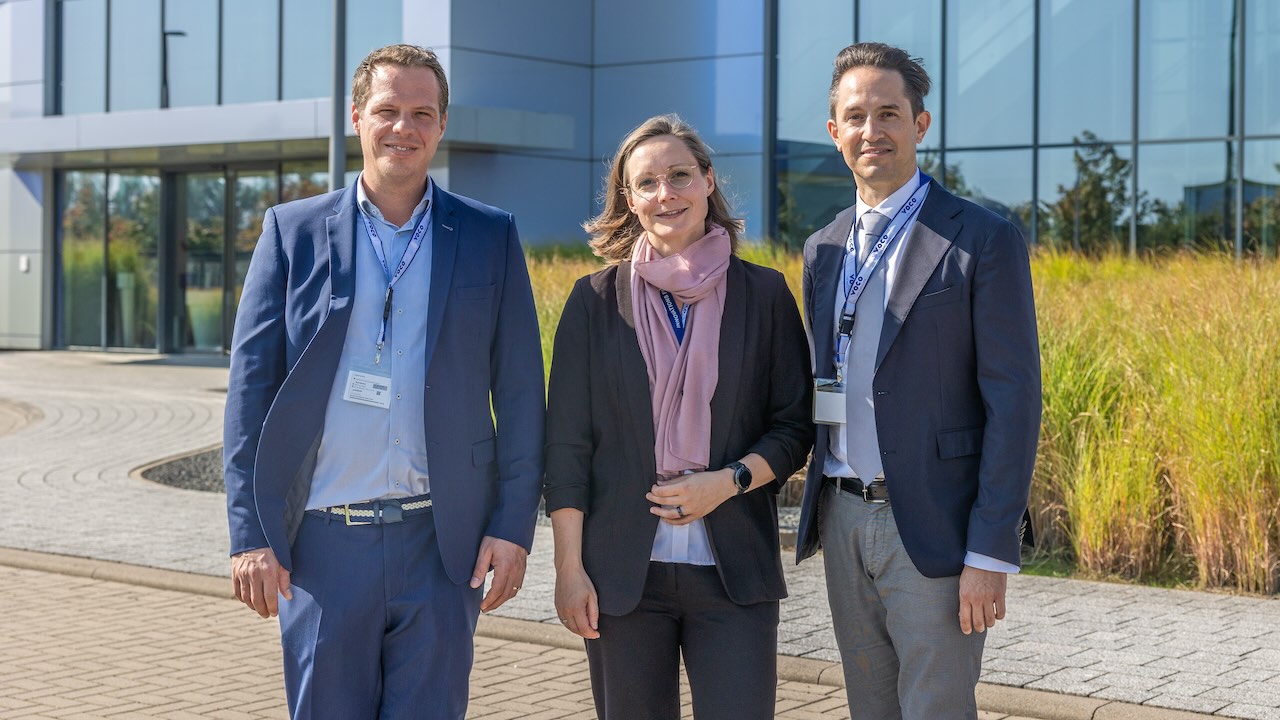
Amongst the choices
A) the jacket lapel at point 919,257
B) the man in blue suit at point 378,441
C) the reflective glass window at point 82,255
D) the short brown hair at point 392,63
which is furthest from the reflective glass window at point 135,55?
the jacket lapel at point 919,257

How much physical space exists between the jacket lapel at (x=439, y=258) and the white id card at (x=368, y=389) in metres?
0.11

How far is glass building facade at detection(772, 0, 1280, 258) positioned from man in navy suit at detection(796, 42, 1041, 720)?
18.3 metres

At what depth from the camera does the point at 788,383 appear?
11.5 ft

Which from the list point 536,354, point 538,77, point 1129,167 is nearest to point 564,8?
point 538,77

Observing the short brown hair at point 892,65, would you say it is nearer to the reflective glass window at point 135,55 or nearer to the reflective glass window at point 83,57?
the reflective glass window at point 135,55

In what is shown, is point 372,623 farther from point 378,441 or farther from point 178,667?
point 178,667

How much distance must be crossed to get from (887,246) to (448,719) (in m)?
1.48

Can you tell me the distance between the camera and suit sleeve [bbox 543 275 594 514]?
11.3ft

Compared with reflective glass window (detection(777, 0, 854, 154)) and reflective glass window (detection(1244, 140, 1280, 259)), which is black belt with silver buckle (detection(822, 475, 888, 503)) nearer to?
reflective glass window (detection(1244, 140, 1280, 259))

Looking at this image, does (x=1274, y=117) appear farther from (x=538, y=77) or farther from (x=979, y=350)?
(x=979, y=350)

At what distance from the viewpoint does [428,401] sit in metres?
3.31

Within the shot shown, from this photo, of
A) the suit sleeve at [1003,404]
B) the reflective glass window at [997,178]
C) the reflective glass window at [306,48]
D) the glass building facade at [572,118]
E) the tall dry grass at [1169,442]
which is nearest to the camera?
the suit sleeve at [1003,404]

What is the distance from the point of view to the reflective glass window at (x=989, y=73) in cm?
2255

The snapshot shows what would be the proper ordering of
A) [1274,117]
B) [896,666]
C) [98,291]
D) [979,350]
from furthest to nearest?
[98,291], [1274,117], [896,666], [979,350]
